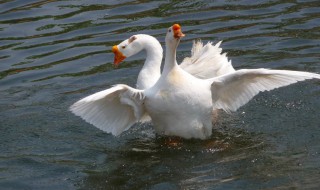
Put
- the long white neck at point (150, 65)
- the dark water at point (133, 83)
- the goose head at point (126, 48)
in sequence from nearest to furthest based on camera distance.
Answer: the dark water at point (133, 83), the long white neck at point (150, 65), the goose head at point (126, 48)

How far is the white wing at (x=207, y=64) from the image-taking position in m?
10.4

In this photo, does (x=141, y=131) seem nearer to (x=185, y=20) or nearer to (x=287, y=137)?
(x=287, y=137)

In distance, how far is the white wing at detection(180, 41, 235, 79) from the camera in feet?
34.2

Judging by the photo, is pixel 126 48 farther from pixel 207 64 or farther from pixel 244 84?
pixel 244 84

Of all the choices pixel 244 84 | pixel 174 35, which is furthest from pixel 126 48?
pixel 244 84

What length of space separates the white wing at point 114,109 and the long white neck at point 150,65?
70 cm

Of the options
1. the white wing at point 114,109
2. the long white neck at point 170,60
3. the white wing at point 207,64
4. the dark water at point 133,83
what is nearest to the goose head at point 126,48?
the white wing at point 207,64

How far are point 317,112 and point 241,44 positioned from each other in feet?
10.4

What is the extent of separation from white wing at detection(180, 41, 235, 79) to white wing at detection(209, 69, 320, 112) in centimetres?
67

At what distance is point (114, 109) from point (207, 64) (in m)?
1.76

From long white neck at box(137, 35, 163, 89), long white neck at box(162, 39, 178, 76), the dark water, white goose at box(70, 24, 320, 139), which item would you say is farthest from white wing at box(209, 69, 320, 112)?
long white neck at box(137, 35, 163, 89)

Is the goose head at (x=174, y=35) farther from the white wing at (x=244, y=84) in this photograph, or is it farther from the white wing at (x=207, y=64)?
the white wing at (x=207, y=64)

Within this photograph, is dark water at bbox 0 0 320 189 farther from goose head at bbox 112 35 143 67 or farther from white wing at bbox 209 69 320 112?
goose head at bbox 112 35 143 67

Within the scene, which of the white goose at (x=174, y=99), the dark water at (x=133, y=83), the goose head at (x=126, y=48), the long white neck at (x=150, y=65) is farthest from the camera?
the goose head at (x=126, y=48)
